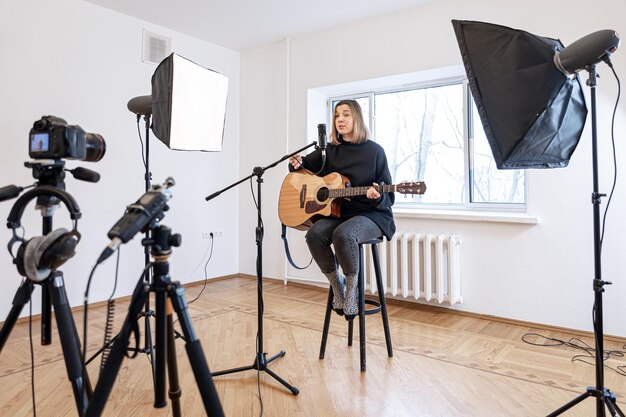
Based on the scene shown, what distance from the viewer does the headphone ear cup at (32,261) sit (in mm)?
1162

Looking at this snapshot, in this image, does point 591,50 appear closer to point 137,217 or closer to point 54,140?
point 137,217

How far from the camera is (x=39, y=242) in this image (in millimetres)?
1169

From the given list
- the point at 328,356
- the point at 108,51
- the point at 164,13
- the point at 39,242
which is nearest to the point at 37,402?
the point at 39,242

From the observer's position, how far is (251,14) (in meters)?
3.65

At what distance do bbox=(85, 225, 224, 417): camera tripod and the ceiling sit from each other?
9.60 feet

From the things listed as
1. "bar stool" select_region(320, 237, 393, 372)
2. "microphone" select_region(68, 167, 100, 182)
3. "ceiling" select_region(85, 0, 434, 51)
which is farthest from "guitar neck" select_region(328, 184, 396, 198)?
"ceiling" select_region(85, 0, 434, 51)

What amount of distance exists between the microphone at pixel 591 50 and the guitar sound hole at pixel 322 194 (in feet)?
4.16

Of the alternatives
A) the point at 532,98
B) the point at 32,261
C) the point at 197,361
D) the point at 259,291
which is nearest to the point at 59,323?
the point at 32,261

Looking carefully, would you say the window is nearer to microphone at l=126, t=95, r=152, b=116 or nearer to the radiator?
the radiator

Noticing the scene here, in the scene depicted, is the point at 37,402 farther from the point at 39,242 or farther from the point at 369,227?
the point at 369,227

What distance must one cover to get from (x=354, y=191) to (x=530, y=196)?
56.6 inches

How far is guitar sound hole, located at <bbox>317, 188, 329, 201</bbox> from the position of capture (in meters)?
2.38

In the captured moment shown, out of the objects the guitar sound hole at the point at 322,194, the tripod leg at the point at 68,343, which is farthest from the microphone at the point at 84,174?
the guitar sound hole at the point at 322,194

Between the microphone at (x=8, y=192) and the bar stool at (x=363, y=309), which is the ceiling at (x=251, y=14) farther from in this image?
the microphone at (x=8, y=192)
